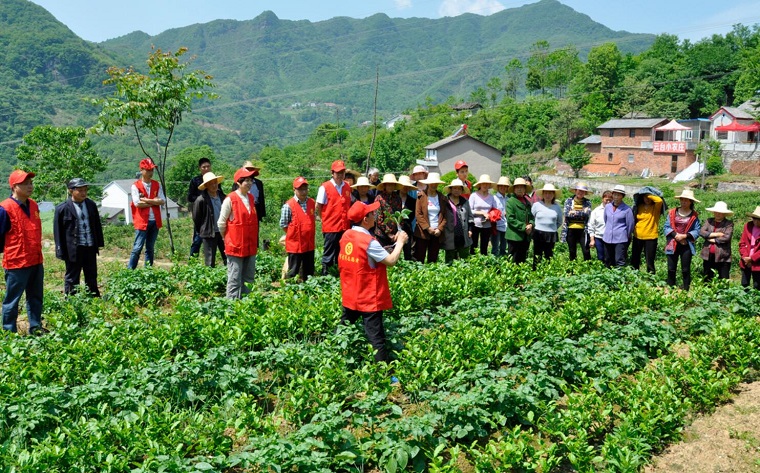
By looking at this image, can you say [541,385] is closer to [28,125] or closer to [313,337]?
[313,337]

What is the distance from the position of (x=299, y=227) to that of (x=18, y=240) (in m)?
3.55

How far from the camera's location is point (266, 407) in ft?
18.3

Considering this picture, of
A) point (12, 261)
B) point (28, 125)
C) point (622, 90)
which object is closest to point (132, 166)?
point (28, 125)

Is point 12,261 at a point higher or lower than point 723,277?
higher

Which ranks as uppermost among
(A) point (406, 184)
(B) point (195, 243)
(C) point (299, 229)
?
(A) point (406, 184)

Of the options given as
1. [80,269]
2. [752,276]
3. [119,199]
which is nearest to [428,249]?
[752,276]

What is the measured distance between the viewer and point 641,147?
56656 millimetres

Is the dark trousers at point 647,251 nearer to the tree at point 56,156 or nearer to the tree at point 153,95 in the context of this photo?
the tree at point 153,95

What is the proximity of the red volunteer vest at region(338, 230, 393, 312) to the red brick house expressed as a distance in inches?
2105

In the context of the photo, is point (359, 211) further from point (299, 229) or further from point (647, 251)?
point (647, 251)

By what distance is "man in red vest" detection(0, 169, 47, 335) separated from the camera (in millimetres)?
7309

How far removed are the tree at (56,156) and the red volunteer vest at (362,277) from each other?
140 ft

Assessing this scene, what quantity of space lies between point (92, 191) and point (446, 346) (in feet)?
160

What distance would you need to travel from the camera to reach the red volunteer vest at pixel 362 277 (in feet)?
19.7
